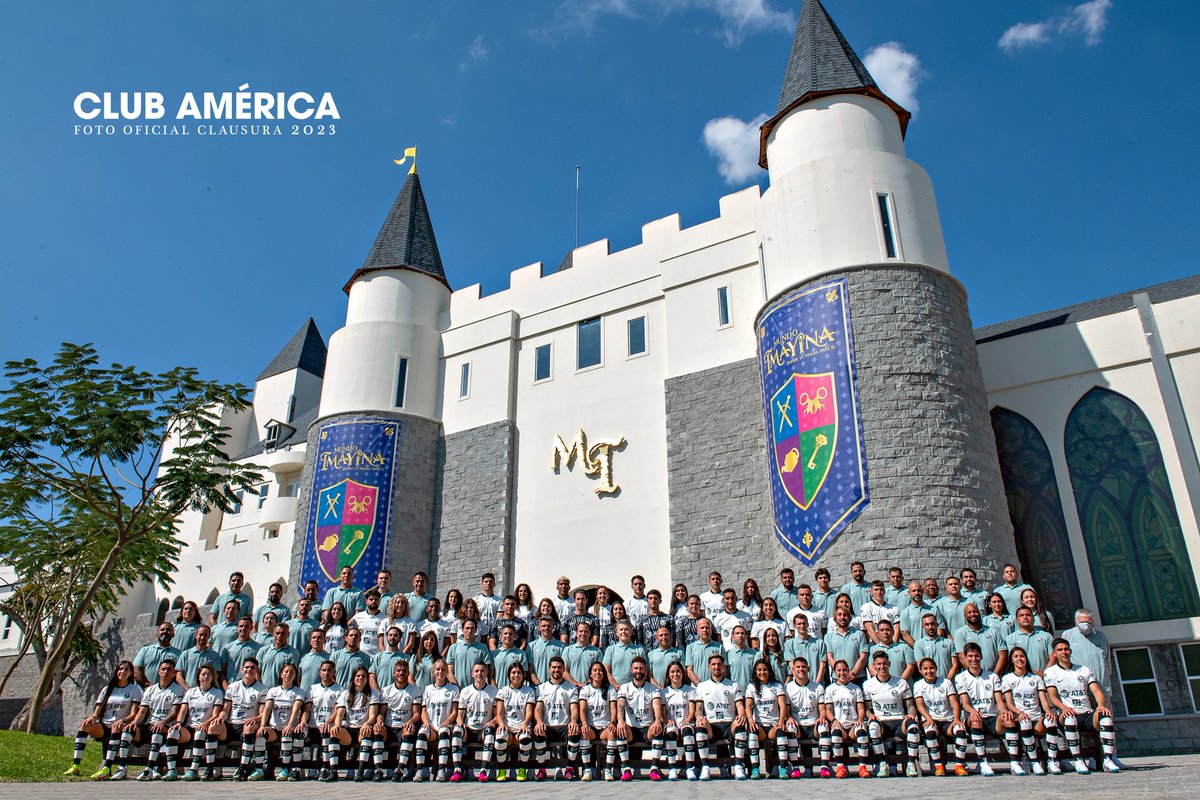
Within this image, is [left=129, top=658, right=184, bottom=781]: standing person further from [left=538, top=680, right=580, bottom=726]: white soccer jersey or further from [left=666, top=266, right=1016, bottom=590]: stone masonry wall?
[left=666, top=266, right=1016, bottom=590]: stone masonry wall

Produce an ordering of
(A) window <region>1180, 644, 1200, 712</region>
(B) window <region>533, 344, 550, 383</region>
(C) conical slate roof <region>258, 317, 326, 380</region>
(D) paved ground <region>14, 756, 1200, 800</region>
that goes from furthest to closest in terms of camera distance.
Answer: (C) conical slate roof <region>258, 317, 326, 380</region>, (B) window <region>533, 344, 550, 383</region>, (A) window <region>1180, 644, 1200, 712</region>, (D) paved ground <region>14, 756, 1200, 800</region>

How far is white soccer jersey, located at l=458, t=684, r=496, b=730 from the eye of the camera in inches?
344

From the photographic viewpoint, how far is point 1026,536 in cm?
1456

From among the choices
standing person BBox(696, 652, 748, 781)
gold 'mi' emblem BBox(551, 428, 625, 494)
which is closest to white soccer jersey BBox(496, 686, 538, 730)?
standing person BBox(696, 652, 748, 781)

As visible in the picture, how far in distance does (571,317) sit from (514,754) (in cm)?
1321

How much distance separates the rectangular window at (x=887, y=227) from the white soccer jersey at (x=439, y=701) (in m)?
10.6

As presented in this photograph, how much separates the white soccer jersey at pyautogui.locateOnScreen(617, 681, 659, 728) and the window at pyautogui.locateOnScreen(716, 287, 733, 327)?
33.7 ft

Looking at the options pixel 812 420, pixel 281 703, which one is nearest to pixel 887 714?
pixel 281 703

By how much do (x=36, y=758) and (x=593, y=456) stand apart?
11.1 metres

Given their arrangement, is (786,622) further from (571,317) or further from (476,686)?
(571,317)

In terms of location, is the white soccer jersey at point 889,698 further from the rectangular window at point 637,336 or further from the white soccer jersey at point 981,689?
the rectangular window at point 637,336

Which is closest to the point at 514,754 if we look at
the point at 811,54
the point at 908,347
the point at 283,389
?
the point at 908,347

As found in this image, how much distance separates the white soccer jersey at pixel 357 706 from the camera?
9031mm

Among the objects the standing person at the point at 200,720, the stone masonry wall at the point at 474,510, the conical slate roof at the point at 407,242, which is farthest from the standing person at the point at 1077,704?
the conical slate roof at the point at 407,242
